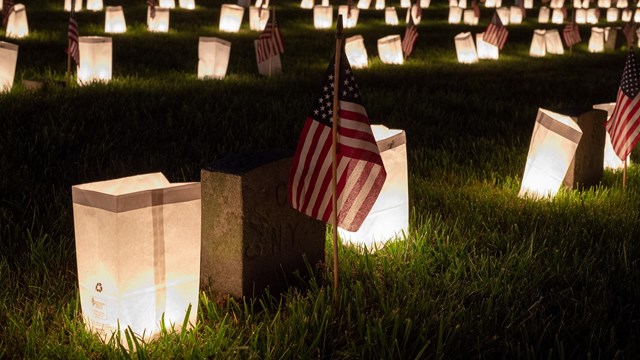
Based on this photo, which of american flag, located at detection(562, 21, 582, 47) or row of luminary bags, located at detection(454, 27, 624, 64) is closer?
row of luminary bags, located at detection(454, 27, 624, 64)

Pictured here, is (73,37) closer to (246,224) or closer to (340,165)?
(246,224)

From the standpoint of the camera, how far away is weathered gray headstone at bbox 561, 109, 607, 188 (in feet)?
20.0

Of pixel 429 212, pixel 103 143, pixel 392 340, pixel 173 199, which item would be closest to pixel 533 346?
pixel 392 340

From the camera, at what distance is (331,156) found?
11.5ft

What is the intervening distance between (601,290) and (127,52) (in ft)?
36.3

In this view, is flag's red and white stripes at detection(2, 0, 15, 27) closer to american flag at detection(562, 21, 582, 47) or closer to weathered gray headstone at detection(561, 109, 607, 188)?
american flag at detection(562, 21, 582, 47)

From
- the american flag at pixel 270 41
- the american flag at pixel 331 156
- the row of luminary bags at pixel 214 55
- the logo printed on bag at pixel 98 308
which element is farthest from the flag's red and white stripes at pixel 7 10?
the logo printed on bag at pixel 98 308

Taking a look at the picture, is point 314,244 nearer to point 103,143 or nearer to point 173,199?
point 173,199

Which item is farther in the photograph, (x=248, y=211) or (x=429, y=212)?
(x=429, y=212)

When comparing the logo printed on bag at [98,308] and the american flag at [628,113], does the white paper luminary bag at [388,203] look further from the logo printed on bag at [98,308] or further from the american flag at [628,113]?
the american flag at [628,113]

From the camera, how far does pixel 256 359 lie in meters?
3.15

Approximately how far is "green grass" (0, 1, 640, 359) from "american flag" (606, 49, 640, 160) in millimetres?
332

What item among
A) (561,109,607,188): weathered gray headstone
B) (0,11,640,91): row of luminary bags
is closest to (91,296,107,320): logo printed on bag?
(561,109,607,188): weathered gray headstone

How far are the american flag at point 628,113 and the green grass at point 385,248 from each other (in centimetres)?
33
